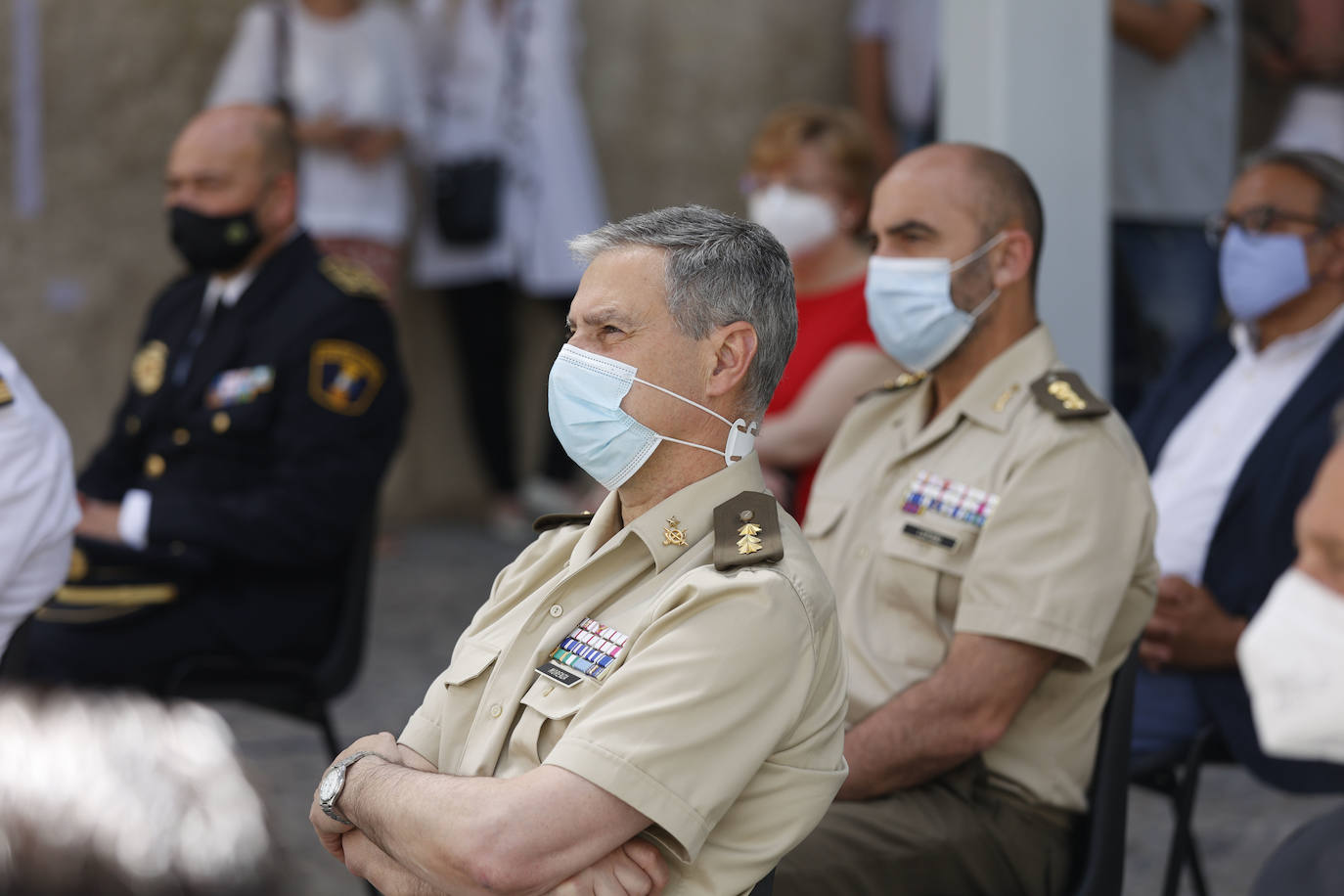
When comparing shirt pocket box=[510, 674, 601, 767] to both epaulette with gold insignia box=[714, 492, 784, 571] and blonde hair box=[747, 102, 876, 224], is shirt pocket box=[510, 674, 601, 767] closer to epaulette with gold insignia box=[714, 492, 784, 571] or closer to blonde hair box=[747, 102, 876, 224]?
epaulette with gold insignia box=[714, 492, 784, 571]

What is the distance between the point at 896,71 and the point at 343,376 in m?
3.76

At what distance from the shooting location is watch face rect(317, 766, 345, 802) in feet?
6.23

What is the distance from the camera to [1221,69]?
13.7 feet

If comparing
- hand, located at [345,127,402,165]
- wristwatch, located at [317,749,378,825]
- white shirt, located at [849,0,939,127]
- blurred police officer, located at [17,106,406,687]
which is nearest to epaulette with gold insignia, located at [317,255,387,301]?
blurred police officer, located at [17,106,406,687]

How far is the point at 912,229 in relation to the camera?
8.86 ft

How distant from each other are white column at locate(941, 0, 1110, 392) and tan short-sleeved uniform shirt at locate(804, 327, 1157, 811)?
919 mm

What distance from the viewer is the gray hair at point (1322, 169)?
3051mm

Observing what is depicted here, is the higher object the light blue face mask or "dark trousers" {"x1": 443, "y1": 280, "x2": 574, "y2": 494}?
the light blue face mask

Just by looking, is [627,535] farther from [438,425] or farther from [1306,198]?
[438,425]

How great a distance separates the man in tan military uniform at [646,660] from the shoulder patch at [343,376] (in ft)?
4.45

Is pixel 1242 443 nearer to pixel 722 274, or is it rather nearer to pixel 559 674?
pixel 722 274

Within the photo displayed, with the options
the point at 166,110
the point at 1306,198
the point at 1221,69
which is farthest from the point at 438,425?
the point at 1306,198

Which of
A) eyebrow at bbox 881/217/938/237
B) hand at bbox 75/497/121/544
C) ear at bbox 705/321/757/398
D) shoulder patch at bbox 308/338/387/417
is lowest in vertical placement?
hand at bbox 75/497/121/544

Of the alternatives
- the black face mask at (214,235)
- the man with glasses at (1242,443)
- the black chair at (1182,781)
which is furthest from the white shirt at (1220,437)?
the black face mask at (214,235)
